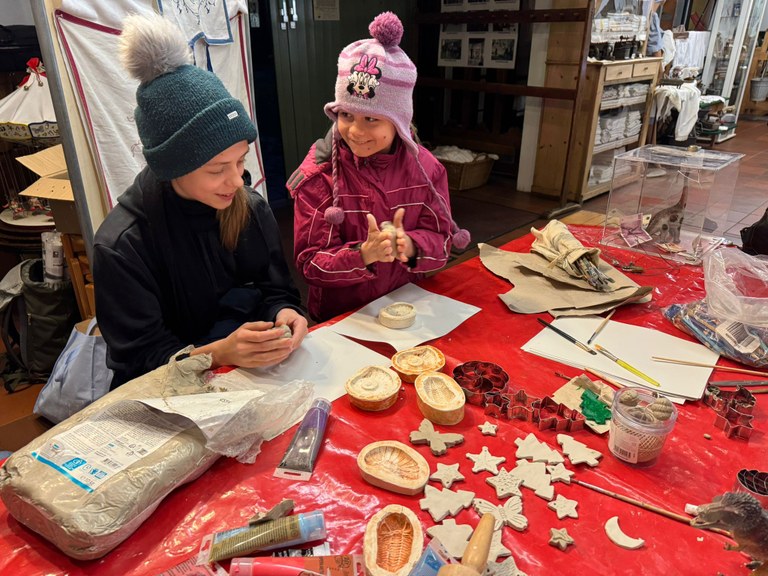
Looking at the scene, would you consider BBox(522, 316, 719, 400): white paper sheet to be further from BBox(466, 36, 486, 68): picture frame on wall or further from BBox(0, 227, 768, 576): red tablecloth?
BBox(466, 36, 486, 68): picture frame on wall

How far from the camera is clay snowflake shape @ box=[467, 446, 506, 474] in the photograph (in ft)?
3.25

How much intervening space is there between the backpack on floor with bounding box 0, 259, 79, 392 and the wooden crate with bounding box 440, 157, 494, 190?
380cm

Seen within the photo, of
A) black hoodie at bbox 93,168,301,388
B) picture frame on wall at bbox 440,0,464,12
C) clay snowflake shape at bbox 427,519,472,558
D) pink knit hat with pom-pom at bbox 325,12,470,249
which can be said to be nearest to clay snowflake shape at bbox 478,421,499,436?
clay snowflake shape at bbox 427,519,472,558

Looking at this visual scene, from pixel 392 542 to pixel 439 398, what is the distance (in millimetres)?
380

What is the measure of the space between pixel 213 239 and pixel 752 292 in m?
1.56

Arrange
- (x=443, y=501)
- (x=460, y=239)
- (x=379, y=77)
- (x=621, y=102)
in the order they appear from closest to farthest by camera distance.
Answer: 1. (x=443, y=501)
2. (x=379, y=77)
3. (x=460, y=239)
4. (x=621, y=102)

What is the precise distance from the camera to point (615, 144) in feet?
17.1

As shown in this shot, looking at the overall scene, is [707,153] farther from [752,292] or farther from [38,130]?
[38,130]

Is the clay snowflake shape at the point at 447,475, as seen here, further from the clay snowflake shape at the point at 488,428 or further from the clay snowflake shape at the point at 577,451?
the clay snowflake shape at the point at 577,451

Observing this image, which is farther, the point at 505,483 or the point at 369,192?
the point at 369,192

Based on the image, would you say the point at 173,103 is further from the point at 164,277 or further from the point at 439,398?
the point at 439,398

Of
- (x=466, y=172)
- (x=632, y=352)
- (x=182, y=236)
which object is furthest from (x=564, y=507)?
(x=466, y=172)

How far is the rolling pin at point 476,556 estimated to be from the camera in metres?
0.67

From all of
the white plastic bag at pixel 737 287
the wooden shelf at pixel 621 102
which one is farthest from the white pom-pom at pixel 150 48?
the wooden shelf at pixel 621 102
